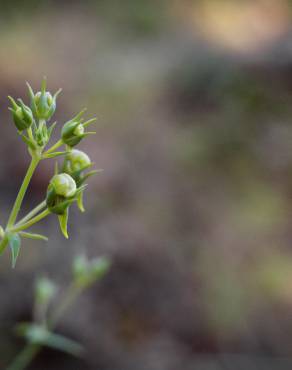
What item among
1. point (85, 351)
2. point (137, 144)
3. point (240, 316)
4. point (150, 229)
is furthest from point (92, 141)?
point (85, 351)

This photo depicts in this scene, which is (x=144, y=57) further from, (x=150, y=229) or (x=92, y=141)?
(x=150, y=229)

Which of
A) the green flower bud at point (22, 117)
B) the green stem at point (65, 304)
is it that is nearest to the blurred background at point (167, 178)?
the green stem at point (65, 304)

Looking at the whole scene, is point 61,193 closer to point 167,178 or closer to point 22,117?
point 22,117

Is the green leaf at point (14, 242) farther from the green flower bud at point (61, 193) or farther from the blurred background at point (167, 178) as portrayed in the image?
the blurred background at point (167, 178)

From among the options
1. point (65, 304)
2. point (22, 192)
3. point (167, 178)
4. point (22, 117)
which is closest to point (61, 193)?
point (22, 192)

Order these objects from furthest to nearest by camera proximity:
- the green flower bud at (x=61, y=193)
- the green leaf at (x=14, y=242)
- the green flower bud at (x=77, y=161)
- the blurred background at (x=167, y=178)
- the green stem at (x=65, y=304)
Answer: the blurred background at (x=167, y=178) < the green stem at (x=65, y=304) < the green flower bud at (x=77, y=161) < the green flower bud at (x=61, y=193) < the green leaf at (x=14, y=242)

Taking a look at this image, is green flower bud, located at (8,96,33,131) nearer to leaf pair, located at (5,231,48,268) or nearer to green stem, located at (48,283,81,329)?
leaf pair, located at (5,231,48,268)
